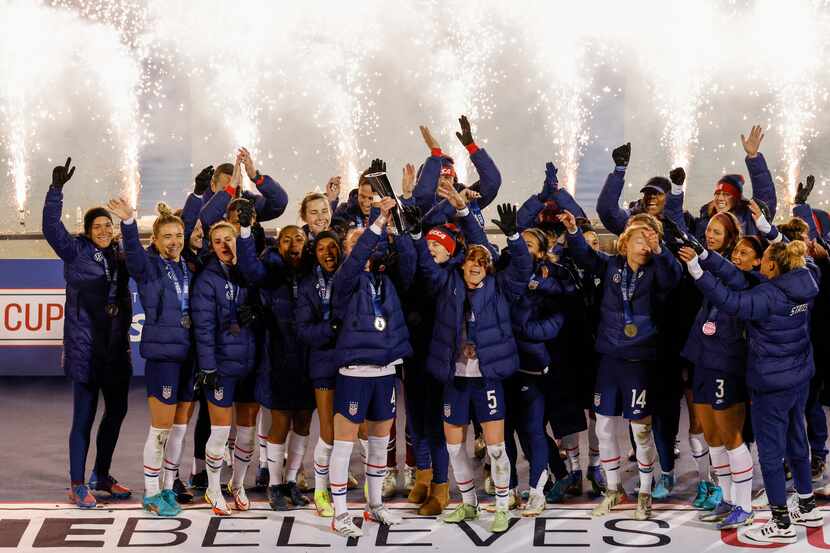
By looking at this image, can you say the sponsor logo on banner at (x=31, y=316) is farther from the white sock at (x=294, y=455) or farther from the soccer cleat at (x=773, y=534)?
the soccer cleat at (x=773, y=534)

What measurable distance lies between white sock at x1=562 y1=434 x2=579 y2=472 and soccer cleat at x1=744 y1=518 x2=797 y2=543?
1.23 m

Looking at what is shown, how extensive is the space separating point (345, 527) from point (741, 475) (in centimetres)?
223

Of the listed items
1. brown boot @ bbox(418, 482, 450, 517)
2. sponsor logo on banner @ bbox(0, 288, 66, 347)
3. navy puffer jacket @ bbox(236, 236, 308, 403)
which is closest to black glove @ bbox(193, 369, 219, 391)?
navy puffer jacket @ bbox(236, 236, 308, 403)

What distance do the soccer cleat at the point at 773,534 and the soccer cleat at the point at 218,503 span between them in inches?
116

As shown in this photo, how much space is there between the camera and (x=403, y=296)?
6.59 m

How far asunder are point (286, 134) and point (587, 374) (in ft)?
36.2

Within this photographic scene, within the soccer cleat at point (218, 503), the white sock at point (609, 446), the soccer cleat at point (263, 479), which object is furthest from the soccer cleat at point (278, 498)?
the white sock at point (609, 446)

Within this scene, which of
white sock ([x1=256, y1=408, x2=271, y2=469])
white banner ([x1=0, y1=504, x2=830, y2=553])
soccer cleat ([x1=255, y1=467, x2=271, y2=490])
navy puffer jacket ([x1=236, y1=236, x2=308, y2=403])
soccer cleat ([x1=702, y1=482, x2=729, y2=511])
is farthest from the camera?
white sock ([x1=256, y1=408, x2=271, y2=469])

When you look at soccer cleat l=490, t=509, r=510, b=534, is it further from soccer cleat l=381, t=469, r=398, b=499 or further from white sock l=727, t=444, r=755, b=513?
white sock l=727, t=444, r=755, b=513

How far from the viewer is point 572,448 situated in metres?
6.82

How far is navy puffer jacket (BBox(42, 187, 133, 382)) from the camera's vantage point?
21.9 feet

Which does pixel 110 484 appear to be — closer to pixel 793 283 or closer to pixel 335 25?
pixel 793 283

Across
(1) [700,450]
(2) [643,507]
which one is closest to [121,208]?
(2) [643,507]

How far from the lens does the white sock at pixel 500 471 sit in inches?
243
